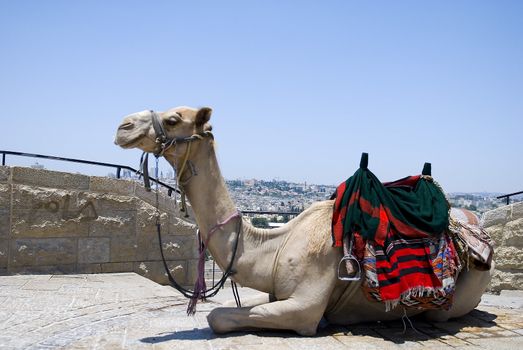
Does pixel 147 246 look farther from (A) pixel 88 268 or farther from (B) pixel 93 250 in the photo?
(A) pixel 88 268

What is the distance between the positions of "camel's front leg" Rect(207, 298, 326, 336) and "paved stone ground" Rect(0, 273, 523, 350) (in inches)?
3.3

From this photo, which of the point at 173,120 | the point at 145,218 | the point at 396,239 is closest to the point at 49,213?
the point at 145,218

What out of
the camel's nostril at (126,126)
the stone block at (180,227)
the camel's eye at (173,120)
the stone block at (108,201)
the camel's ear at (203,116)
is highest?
the camel's ear at (203,116)

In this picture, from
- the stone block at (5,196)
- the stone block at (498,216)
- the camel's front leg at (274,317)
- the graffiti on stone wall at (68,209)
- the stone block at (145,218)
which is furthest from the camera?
the stone block at (498,216)

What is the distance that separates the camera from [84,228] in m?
8.48

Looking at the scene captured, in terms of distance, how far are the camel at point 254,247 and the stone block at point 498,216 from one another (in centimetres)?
544

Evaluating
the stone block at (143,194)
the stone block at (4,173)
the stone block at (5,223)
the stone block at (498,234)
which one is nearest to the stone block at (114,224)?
the stone block at (143,194)

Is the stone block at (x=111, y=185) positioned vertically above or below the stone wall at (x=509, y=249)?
above

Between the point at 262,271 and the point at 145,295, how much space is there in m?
2.67

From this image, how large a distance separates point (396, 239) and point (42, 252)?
5.95 m

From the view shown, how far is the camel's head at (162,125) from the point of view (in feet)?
14.0

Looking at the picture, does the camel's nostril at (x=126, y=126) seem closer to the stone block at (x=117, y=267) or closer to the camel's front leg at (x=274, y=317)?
the camel's front leg at (x=274, y=317)

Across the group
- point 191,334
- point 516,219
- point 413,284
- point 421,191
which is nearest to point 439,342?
point 413,284

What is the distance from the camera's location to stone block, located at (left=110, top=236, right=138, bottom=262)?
28.5ft
